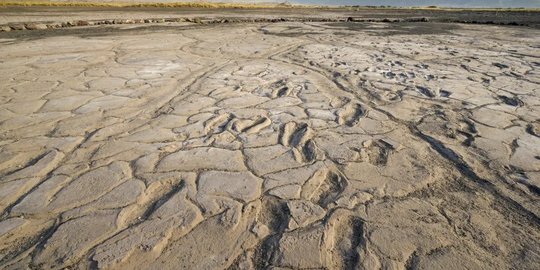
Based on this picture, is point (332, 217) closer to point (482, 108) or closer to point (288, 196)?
point (288, 196)

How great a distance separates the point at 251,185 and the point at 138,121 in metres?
1.36

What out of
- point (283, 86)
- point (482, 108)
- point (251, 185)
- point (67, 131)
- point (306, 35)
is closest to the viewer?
point (251, 185)

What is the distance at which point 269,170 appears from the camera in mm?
1940

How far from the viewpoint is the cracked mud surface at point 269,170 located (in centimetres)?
137

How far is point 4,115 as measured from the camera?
8.98ft

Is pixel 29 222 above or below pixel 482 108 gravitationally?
below

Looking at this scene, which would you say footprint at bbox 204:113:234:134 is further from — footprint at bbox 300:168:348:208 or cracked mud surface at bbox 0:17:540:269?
footprint at bbox 300:168:348:208

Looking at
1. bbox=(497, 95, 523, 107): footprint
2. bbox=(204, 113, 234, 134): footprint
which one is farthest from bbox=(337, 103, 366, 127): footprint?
bbox=(497, 95, 523, 107): footprint

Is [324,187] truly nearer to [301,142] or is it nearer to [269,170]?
[269,170]

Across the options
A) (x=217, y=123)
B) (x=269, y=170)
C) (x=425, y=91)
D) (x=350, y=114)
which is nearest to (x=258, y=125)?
(x=217, y=123)

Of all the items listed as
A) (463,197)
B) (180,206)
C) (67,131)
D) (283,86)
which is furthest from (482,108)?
(67,131)

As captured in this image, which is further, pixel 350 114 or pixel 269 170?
pixel 350 114

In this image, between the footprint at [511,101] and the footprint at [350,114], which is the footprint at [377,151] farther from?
the footprint at [511,101]

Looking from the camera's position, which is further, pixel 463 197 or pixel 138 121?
pixel 138 121
